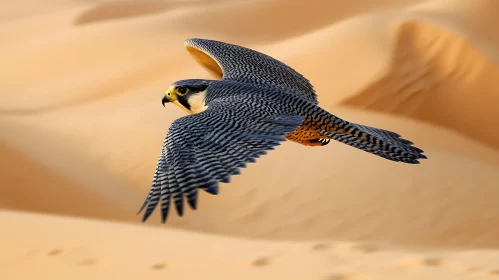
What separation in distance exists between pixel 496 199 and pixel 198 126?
199 inches

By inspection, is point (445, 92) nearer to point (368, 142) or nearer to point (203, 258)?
point (368, 142)

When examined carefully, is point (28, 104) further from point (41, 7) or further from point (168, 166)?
point (168, 166)

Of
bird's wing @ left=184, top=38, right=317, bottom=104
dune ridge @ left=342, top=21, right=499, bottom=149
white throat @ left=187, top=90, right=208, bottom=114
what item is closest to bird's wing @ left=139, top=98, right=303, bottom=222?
white throat @ left=187, top=90, right=208, bottom=114

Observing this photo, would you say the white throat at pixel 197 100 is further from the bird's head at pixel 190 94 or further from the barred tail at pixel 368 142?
the barred tail at pixel 368 142

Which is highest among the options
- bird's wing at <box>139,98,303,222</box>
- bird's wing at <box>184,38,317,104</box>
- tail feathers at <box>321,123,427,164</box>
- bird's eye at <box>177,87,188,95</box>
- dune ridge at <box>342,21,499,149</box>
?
dune ridge at <box>342,21,499,149</box>

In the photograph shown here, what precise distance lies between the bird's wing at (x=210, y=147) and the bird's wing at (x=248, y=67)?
1389 mm

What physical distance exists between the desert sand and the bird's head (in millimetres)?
953

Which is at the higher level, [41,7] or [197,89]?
[41,7]

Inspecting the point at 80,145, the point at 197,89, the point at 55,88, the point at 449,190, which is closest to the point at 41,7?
the point at 55,88

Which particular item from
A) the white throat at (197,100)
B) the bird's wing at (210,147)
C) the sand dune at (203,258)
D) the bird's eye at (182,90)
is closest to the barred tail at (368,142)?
→ the bird's wing at (210,147)

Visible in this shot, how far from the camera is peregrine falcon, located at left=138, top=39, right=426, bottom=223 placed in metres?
3.36

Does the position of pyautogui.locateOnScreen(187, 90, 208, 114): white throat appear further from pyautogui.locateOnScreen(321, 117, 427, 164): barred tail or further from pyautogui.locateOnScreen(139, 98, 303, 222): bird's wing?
pyautogui.locateOnScreen(321, 117, 427, 164): barred tail

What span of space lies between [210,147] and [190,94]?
1387 millimetres

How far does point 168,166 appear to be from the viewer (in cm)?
356
